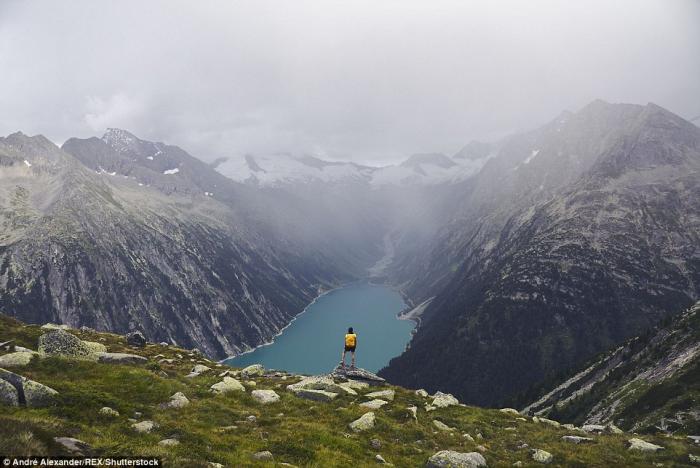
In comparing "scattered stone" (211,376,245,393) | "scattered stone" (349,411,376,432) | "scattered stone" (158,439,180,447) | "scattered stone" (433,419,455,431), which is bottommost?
"scattered stone" (433,419,455,431)

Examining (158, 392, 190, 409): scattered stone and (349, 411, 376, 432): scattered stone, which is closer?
(158, 392, 190, 409): scattered stone

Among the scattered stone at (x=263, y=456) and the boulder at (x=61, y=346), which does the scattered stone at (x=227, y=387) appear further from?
the scattered stone at (x=263, y=456)

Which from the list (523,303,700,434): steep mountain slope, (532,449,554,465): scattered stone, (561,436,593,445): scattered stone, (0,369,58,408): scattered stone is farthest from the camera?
(523,303,700,434): steep mountain slope

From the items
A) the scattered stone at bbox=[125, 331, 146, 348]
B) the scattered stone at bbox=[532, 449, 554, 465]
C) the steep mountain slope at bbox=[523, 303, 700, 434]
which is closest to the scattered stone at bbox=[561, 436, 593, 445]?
the scattered stone at bbox=[532, 449, 554, 465]

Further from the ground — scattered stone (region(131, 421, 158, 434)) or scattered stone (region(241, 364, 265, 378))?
scattered stone (region(131, 421, 158, 434))

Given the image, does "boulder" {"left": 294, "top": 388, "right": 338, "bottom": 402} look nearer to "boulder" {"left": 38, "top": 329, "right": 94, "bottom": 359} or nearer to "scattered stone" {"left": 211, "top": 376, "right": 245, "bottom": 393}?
"scattered stone" {"left": 211, "top": 376, "right": 245, "bottom": 393}

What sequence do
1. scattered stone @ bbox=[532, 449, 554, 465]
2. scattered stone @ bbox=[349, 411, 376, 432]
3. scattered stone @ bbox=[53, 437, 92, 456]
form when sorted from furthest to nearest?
scattered stone @ bbox=[349, 411, 376, 432] < scattered stone @ bbox=[532, 449, 554, 465] < scattered stone @ bbox=[53, 437, 92, 456]

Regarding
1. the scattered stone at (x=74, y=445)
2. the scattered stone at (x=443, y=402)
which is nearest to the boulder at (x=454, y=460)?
the scattered stone at (x=443, y=402)

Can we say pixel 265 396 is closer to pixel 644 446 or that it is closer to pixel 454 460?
pixel 454 460
